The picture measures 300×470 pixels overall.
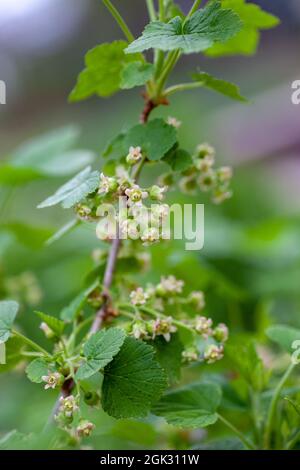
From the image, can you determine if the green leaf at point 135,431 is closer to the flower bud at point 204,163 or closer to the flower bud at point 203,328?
the flower bud at point 203,328

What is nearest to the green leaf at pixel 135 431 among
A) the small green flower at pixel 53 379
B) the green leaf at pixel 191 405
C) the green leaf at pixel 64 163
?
the green leaf at pixel 191 405

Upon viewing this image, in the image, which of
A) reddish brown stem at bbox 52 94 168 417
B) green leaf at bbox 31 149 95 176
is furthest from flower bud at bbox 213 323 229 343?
green leaf at bbox 31 149 95 176

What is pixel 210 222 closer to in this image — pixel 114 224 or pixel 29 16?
pixel 114 224

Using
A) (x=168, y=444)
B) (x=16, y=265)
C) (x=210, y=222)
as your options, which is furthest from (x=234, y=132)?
(x=168, y=444)

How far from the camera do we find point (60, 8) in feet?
20.8

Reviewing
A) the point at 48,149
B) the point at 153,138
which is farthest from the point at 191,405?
the point at 48,149

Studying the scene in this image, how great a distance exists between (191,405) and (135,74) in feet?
1.04

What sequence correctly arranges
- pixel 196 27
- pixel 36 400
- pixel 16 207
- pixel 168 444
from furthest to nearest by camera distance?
pixel 16 207 → pixel 36 400 → pixel 168 444 → pixel 196 27

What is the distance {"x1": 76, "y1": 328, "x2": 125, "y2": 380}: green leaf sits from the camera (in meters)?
0.48

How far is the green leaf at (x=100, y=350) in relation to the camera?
48cm

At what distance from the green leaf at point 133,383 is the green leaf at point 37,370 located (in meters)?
0.06

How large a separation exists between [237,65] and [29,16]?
2.02 m

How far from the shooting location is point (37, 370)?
Answer: 1.65 ft

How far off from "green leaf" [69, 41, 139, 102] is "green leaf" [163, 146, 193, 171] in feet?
0.32
